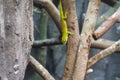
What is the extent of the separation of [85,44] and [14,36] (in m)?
0.61

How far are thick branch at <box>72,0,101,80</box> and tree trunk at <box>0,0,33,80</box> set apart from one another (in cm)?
47

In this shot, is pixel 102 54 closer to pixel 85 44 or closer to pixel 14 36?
pixel 85 44

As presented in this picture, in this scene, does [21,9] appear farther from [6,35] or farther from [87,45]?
[87,45]

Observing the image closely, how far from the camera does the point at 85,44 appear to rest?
62.2 inches

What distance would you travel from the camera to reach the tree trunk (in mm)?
997

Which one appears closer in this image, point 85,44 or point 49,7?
point 85,44

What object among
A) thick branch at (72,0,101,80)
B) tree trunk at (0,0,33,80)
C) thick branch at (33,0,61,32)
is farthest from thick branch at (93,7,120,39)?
tree trunk at (0,0,33,80)

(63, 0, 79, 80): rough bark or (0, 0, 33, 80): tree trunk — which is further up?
(0, 0, 33, 80): tree trunk

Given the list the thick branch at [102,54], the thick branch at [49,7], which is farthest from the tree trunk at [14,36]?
the thick branch at [49,7]

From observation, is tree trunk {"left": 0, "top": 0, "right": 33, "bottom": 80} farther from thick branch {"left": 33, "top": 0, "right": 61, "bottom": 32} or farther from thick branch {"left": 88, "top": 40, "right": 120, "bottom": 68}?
thick branch {"left": 33, "top": 0, "right": 61, "bottom": 32}

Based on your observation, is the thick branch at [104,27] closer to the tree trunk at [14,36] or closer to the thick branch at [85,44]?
the thick branch at [85,44]

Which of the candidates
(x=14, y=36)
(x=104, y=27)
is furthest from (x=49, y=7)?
(x=14, y=36)

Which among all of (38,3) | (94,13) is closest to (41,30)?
(38,3)

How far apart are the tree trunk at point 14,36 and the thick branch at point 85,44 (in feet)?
1.55
